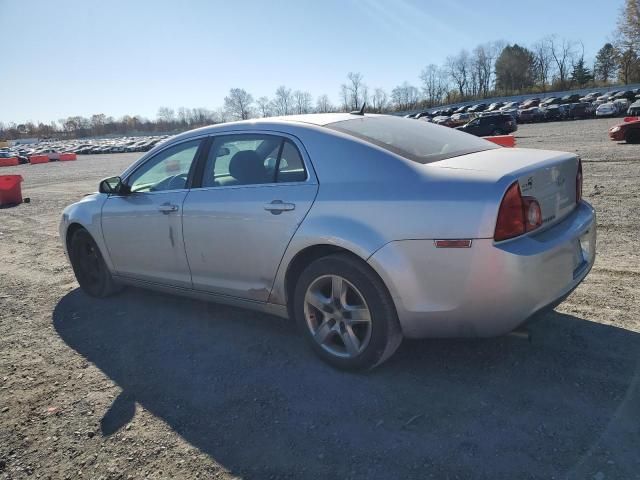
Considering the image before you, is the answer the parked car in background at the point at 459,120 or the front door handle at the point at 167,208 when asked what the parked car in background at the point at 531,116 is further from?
the front door handle at the point at 167,208

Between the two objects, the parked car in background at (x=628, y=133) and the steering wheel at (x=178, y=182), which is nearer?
the steering wheel at (x=178, y=182)

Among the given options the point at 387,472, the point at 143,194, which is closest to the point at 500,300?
the point at 387,472

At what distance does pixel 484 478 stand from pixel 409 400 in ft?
2.22

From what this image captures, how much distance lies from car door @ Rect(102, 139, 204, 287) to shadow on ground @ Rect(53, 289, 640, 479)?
590 millimetres

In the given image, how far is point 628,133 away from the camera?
15.8 metres

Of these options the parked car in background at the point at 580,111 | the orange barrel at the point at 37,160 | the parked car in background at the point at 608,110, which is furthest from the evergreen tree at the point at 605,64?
the orange barrel at the point at 37,160

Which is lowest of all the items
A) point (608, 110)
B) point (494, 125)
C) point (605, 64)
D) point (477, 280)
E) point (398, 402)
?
point (398, 402)

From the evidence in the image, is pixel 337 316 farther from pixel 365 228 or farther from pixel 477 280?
pixel 477 280

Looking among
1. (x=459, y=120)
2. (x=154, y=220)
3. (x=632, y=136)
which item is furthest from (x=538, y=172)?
(x=459, y=120)

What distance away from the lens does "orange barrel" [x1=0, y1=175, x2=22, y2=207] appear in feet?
44.8

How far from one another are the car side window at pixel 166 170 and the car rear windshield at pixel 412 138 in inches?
52.7

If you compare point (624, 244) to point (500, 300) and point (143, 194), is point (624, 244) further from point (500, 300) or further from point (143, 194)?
point (143, 194)

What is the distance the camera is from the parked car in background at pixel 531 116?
42719 mm

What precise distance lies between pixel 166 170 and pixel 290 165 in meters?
1.47
